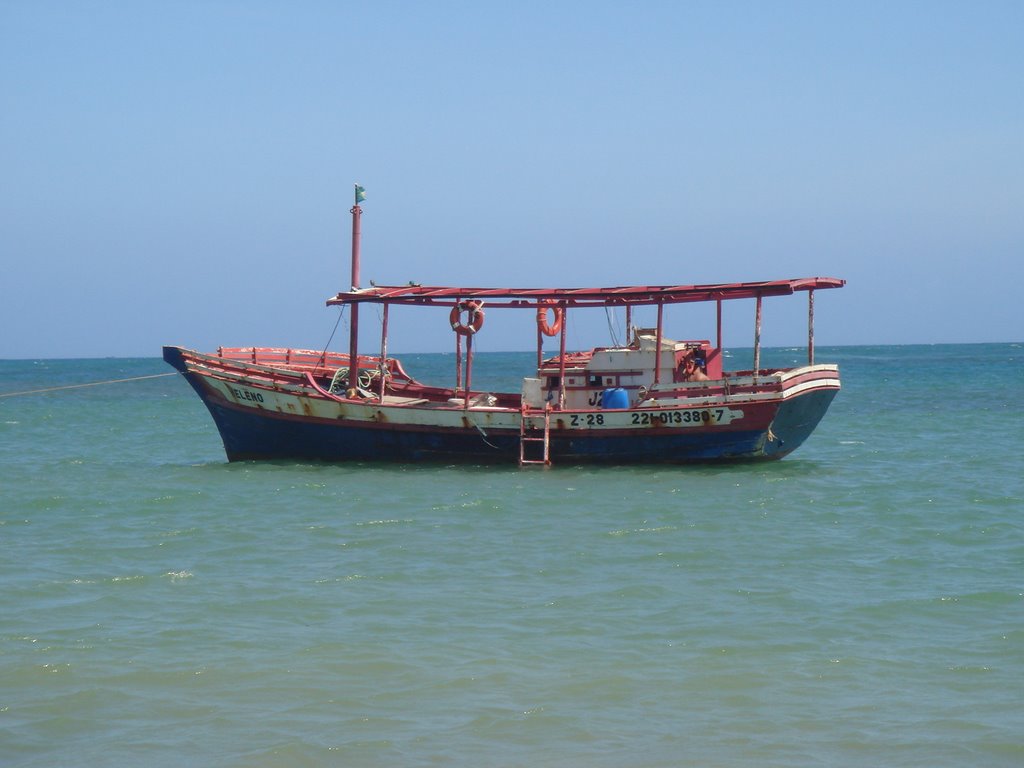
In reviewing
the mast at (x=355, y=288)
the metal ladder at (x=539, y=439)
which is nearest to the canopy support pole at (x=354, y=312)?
the mast at (x=355, y=288)

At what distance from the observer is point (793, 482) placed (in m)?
21.0

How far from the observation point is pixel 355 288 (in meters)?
23.7

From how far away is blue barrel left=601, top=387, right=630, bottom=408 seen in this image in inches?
877

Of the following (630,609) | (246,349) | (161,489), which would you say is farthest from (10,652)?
(246,349)

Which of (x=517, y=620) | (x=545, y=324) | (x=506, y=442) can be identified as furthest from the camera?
(x=545, y=324)

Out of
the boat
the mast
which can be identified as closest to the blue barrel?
the boat

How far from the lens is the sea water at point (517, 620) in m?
8.49

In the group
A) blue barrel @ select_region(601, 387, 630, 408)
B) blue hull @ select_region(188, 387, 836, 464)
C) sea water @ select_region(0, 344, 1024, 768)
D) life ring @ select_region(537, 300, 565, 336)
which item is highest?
life ring @ select_region(537, 300, 565, 336)

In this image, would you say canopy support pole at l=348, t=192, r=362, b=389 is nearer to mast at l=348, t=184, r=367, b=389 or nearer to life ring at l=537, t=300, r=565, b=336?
mast at l=348, t=184, r=367, b=389

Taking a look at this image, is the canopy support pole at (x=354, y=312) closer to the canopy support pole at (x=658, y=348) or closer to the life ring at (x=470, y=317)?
the life ring at (x=470, y=317)

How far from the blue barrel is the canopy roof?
1.57m

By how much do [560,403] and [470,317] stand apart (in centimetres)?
224

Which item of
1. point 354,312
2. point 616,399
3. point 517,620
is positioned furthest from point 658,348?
point 517,620

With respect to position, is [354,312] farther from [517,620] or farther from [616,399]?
[517,620]
